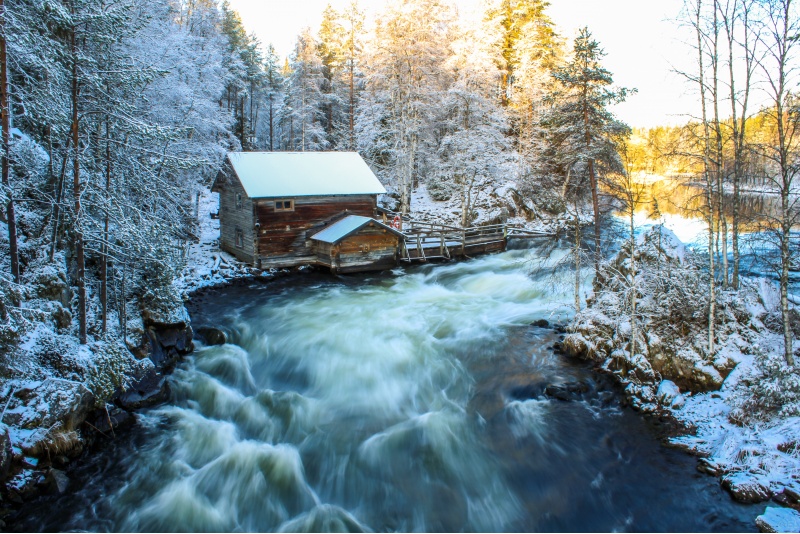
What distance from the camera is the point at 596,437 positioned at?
389 inches

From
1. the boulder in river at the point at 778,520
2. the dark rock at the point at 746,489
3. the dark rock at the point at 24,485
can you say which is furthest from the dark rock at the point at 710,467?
the dark rock at the point at 24,485

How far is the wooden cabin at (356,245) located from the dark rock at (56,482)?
1498 cm

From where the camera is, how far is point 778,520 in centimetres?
724

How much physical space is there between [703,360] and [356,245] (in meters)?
15.8

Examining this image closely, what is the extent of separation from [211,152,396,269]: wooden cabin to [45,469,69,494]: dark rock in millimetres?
15118

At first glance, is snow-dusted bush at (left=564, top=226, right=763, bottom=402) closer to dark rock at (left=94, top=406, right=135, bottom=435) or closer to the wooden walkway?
dark rock at (left=94, top=406, right=135, bottom=435)

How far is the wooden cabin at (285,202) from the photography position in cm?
2245

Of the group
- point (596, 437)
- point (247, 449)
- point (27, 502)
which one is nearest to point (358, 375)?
point (247, 449)

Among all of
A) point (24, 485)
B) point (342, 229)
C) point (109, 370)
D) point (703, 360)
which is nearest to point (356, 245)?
point (342, 229)

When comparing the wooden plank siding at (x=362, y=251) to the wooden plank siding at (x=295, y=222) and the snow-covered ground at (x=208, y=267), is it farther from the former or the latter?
the snow-covered ground at (x=208, y=267)

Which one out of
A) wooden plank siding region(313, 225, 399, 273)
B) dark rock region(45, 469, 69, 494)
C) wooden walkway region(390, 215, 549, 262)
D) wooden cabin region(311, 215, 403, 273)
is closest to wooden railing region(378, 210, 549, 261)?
wooden walkway region(390, 215, 549, 262)

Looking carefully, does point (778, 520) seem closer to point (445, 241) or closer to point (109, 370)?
point (109, 370)

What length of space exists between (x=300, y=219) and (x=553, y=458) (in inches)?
685

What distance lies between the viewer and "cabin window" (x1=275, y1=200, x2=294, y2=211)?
74.0ft
